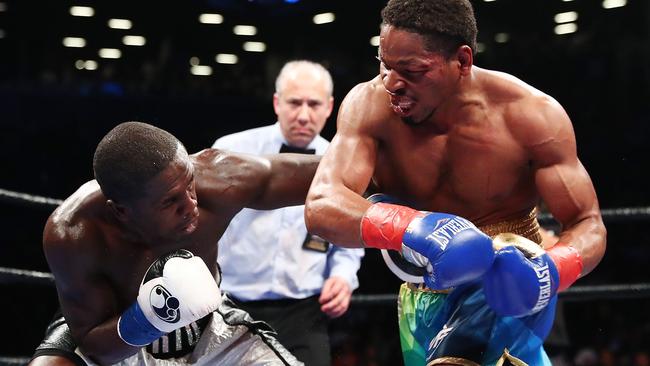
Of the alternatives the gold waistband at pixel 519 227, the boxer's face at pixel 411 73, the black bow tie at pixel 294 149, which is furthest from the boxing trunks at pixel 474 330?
the black bow tie at pixel 294 149

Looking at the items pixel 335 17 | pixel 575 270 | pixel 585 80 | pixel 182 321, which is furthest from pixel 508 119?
pixel 335 17

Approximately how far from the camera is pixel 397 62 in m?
1.72

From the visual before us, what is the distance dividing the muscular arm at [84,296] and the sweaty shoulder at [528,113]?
96 centimetres

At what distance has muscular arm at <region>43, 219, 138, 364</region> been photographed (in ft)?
6.21

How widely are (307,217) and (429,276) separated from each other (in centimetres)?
31

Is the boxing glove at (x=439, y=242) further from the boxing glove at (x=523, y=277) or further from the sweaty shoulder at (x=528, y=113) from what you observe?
the sweaty shoulder at (x=528, y=113)

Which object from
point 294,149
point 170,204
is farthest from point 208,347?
point 294,149

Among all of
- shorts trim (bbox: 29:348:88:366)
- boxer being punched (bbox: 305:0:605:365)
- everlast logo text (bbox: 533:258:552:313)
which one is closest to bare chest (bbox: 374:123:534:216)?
boxer being punched (bbox: 305:0:605:365)

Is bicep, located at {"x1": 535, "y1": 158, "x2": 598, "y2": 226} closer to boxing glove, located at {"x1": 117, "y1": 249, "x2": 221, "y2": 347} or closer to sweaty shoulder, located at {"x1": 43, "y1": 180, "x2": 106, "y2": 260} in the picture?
boxing glove, located at {"x1": 117, "y1": 249, "x2": 221, "y2": 347}

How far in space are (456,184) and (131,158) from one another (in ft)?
2.29

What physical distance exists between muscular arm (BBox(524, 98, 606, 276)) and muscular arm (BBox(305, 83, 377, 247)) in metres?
0.34

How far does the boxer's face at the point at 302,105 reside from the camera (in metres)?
2.92

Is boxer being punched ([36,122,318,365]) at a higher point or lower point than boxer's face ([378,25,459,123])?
lower

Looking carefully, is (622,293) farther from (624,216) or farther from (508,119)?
(508,119)
